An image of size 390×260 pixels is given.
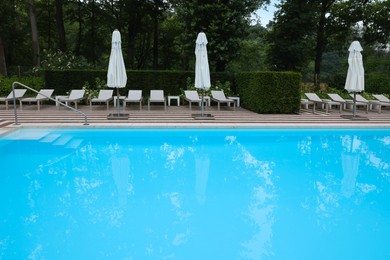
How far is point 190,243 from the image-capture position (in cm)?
403

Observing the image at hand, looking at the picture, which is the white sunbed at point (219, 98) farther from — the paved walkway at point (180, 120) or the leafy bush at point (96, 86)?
the leafy bush at point (96, 86)

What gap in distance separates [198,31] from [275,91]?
7.28 metres

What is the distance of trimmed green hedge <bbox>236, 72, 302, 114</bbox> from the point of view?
44.0 ft

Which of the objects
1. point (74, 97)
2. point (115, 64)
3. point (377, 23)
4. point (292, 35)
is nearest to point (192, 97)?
point (115, 64)

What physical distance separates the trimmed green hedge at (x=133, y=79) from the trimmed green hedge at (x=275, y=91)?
427 cm

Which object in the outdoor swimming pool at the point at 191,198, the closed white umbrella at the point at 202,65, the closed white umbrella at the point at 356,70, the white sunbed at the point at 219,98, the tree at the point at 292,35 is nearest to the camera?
the outdoor swimming pool at the point at 191,198

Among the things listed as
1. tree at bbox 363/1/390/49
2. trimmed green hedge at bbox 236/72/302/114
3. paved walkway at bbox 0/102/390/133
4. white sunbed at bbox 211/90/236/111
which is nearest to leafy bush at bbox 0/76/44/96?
paved walkway at bbox 0/102/390/133

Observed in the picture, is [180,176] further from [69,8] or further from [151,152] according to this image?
[69,8]

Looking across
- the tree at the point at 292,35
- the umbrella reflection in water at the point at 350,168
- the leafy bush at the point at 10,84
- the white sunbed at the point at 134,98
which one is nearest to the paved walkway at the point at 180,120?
the white sunbed at the point at 134,98

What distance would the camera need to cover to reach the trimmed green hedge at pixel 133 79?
16.5 metres

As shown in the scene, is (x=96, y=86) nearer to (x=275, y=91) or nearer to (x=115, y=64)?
(x=115, y=64)

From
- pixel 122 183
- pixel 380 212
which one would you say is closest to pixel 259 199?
pixel 380 212

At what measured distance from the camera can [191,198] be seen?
5.48m

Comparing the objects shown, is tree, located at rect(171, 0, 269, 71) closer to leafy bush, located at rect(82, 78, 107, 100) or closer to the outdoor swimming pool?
leafy bush, located at rect(82, 78, 107, 100)
